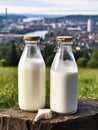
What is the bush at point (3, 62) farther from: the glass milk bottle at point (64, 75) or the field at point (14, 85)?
the glass milk bottle at point (64, 75)

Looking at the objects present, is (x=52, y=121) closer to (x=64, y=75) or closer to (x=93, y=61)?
(x=64, y=75)

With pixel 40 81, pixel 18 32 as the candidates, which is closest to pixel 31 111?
pixel 40 81

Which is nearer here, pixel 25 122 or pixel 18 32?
pixel 25 122

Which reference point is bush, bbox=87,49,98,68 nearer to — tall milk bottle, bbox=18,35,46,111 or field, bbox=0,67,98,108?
field, bbox=0,67,98,108

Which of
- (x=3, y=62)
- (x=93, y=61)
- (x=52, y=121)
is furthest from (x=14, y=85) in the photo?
(x=52, y=121)

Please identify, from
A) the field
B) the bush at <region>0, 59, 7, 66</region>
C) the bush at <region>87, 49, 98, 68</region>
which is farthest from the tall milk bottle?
the bush at <region>87, 49, 98, 68</region>

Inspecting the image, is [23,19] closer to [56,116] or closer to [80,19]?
[80,19]

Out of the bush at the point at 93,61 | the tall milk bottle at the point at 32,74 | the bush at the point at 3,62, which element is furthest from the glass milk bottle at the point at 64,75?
the bush at the point at 93,61
